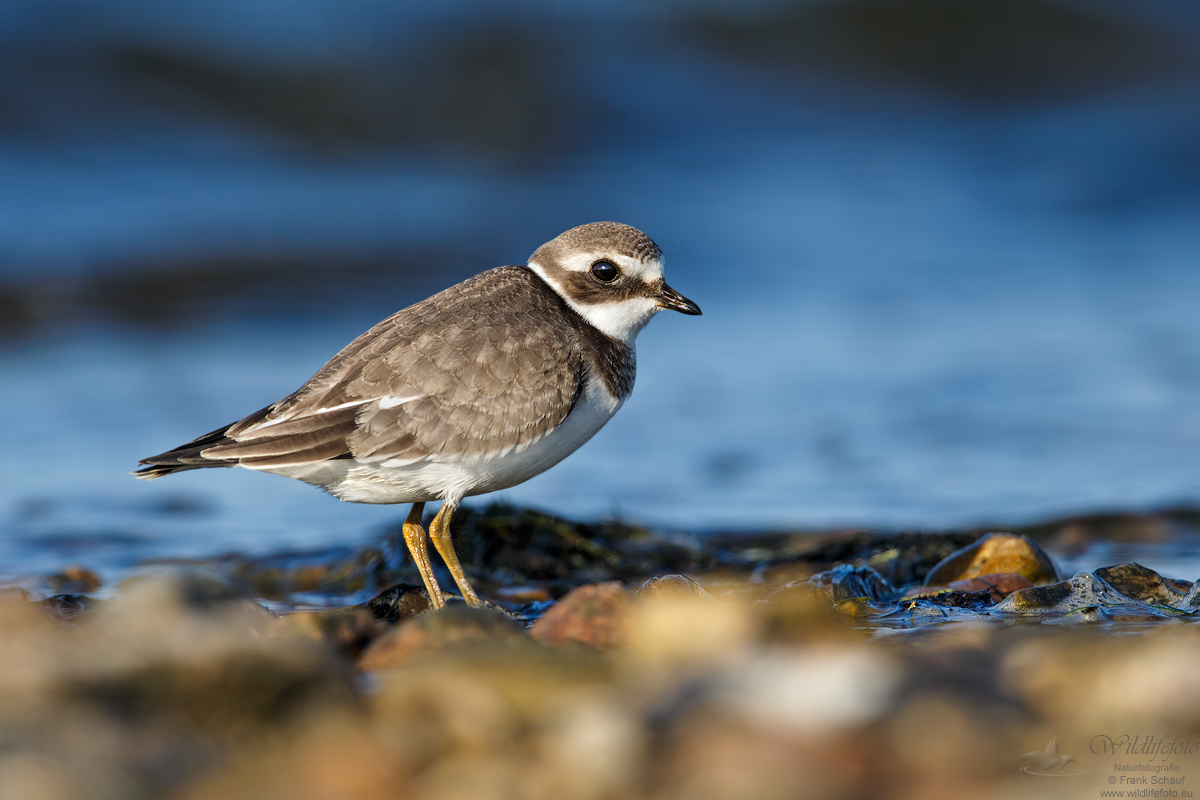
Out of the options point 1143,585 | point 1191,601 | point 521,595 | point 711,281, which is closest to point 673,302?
point 521,595

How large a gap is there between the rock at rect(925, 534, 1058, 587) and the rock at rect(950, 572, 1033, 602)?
84mm

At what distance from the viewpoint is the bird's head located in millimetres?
5828

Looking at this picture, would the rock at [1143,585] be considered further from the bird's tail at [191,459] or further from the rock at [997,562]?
the bird's tail at [191,459]

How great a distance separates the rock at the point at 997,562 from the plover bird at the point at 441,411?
1.92 metres

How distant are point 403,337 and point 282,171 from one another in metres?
13.7

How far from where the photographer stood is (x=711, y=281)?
14.2 metres

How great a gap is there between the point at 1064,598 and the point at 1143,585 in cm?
46

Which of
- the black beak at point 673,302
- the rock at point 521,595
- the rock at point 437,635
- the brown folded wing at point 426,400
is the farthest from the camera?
the rock at point 521,595

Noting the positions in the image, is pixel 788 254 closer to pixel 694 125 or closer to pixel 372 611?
pixel 694 125

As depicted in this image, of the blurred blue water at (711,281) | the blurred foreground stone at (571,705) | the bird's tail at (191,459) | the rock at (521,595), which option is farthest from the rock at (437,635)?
the blurred blue water at (711,281)

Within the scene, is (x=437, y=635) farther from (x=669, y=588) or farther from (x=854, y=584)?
(x=854, y=584)

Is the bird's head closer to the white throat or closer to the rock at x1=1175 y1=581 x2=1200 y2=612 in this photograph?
the white throat

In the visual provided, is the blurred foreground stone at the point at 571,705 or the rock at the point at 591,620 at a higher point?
the rock at the point at 591,620

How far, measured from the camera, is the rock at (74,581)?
6.38 meters
